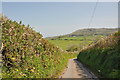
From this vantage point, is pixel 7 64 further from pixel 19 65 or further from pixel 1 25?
pixel 1 25

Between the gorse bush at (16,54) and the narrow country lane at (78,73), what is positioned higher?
the gorse bush at (16,54)

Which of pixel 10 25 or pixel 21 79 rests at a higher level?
pixel 10 25

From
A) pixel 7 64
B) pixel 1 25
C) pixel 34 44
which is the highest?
pixel 1 25

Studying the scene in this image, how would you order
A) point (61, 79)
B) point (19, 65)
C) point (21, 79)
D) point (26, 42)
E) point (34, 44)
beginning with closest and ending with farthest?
point (21, 79) → point (19, 65) → point (26, 42) → point (34, 44) → point (61, 79)

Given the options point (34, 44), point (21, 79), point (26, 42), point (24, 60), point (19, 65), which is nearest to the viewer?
point (21, 79)

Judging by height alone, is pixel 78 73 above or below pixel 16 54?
below

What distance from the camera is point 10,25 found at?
36.7ft

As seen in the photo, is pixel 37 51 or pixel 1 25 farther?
pixel 37 51

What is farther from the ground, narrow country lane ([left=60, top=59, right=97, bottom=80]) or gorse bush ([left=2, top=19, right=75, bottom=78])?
gorse bush ([left=2, top=19, right=75, bottom=78])

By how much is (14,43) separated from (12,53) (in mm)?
703

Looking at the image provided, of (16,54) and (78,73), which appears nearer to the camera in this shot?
(16,54)

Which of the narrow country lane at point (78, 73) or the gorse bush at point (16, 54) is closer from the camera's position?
the gorse bush at point (16, 54)

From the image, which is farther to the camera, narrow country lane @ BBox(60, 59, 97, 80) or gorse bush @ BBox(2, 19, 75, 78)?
narrow country lane @ BBox(60, 59, 97, 80)

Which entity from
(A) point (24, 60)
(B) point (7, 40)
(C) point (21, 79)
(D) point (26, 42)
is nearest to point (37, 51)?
(D) point (26, 42)
